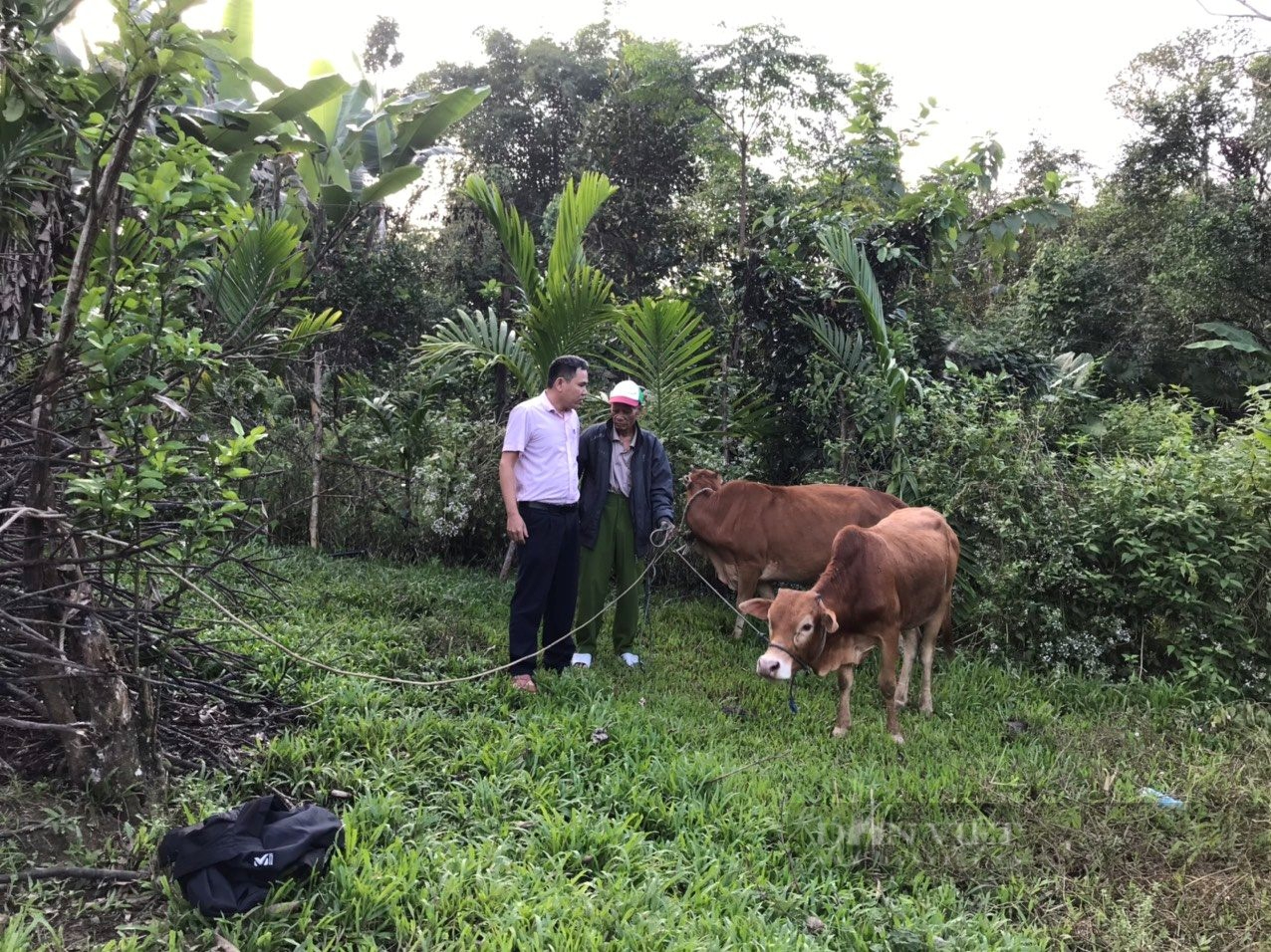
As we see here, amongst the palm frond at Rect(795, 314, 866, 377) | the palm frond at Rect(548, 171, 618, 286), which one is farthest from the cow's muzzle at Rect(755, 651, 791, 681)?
the palm frond at Rect(548, 171, 618, 286)

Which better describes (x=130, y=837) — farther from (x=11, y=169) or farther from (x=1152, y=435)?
(x=1152, y=435)

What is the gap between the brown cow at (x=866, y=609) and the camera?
A: 4.32 metres

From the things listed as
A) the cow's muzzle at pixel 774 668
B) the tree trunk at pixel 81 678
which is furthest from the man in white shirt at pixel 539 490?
the tree trunk at pixel 81 678

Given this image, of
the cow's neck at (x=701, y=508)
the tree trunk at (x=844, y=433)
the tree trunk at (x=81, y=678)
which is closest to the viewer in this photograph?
the tree trunk at (x=81, y=678)

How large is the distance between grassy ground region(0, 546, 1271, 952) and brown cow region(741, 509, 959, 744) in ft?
1.08

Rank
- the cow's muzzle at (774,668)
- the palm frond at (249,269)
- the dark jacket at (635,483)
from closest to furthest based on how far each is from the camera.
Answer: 1. the cow's muzzle at (774,668)
2. the palm frond at (249,269)
3. the dark jacket at (635,483)

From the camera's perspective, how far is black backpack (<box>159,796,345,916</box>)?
2699 millimetres

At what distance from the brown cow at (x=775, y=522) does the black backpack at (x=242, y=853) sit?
13.0 feet

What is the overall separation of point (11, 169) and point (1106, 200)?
18.5 metres

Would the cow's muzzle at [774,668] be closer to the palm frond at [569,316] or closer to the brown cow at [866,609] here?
the brown cow at [866,609]

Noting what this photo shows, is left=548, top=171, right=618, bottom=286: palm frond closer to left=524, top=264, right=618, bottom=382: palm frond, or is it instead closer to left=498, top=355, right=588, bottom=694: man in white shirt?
left=524, top=264, right=618, bottom=382: palm frond

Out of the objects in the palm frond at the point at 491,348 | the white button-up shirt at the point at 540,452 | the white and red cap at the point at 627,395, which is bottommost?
the white button-up shirt at the point at 540,452

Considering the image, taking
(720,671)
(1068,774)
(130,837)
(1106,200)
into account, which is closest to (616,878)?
(130,837)

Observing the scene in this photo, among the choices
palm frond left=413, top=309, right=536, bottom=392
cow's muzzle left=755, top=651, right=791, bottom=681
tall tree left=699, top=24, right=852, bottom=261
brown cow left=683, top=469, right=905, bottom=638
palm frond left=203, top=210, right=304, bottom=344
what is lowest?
cow's muzzle left=755, top=651, right=791, bottom=681
